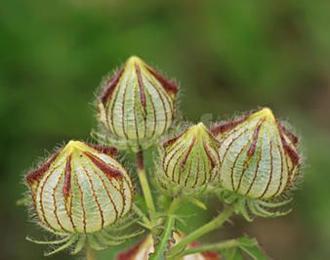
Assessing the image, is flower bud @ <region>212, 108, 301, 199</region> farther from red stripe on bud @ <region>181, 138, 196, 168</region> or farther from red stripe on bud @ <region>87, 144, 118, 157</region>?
red stripe on bud @ <region>87, 144, 118, 157</region>

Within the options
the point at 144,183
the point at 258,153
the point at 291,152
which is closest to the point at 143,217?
the point at 144,183

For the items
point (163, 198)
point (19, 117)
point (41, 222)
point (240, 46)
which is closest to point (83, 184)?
point (41, 222)

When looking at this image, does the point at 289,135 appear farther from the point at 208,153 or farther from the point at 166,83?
the point at 166,83

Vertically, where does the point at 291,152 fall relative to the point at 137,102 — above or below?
below

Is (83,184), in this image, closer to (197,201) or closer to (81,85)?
(197,201)

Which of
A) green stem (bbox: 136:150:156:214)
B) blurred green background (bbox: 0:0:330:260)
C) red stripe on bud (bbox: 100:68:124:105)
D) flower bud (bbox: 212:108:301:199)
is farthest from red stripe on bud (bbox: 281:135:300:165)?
blurred green background (bbox: 0:0:330:260)

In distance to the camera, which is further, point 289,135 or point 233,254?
point 233,254
